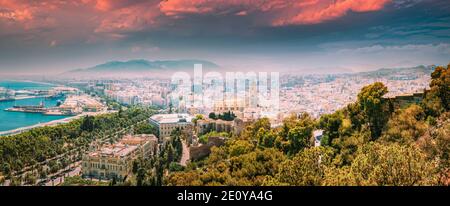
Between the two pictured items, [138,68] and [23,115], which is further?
[23,115]

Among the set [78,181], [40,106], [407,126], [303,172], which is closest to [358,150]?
[407,126]

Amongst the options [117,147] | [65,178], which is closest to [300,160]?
[65,178]

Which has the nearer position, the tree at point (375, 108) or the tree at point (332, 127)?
the tree at point (375, 108)

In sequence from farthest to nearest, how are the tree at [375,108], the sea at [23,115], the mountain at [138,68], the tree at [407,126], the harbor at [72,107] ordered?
the harbor at [72,107], the sea at [23,115], the mountain at [138,68], the tree at [375,108], the tree at [407,126]

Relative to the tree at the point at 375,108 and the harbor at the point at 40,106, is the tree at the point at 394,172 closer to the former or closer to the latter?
the tree at the point at 375,108

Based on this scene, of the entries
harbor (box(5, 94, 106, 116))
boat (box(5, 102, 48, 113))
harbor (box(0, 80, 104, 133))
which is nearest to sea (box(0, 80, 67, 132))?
harbor (box(0, 80, 104, 133))

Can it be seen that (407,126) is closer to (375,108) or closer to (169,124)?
(375,108)

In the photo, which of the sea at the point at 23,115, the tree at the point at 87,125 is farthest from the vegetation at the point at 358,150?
the sea at the point at 23,115
